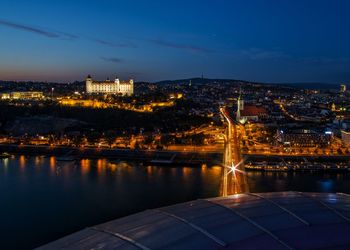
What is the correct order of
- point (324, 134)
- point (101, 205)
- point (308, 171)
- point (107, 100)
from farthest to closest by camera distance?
point (107, 100) < point (324, 134) < point (308, 171) < point (101, 205)

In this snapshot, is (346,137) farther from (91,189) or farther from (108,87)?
(108,87)

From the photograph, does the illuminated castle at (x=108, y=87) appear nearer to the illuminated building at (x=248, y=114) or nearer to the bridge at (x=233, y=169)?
the illuminated building at (x=248, y=114)

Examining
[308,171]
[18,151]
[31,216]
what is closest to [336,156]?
[308,171]

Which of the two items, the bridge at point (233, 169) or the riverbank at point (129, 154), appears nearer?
the bridge at point (233, 169)

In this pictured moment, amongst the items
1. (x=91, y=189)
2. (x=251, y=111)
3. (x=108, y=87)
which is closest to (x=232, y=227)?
(x=91, y=189)

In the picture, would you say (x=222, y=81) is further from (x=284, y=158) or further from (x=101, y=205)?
(x=101, y=205)

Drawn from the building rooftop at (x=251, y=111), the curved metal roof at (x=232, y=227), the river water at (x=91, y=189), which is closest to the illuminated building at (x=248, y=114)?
the building rooftop at (x=251, y=111)
